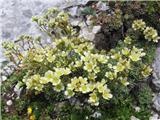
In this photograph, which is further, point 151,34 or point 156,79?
point 151,34

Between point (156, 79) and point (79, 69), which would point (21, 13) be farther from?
point (156, 79)


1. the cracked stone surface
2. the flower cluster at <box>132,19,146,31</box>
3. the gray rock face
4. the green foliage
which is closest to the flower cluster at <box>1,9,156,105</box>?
the green foliage

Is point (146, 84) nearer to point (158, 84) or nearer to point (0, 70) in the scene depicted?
point (158, 84)

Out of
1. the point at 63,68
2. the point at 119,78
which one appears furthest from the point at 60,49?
the point at 119,78

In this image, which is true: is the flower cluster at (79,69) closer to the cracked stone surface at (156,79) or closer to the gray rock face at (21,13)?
the cracked stone surface at (156,79)

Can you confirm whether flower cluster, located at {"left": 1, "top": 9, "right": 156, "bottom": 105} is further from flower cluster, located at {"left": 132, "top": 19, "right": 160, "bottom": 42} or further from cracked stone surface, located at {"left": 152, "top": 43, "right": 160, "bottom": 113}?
flower cluster, located at {"left": 132, "top": 19, "right": 160, "bottom": 42}

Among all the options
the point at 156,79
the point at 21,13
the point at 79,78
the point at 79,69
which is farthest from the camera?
the point at 21,13

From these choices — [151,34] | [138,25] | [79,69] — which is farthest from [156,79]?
[79,69]

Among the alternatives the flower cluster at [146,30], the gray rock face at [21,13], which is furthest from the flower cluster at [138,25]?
the gray rock face at [21,13]
